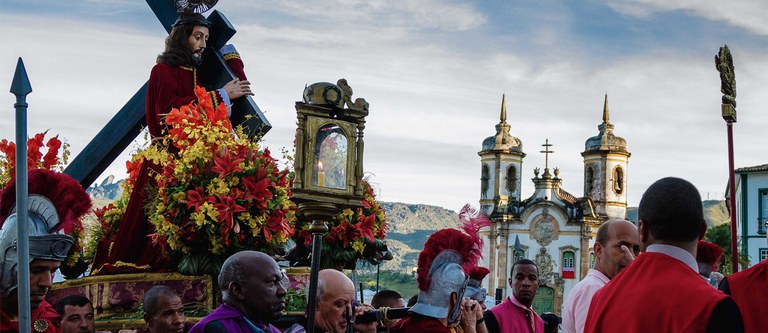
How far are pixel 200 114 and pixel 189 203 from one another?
0.77 metres

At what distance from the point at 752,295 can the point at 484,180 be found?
84.3 m

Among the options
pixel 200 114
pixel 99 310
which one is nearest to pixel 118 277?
pixel 99 310

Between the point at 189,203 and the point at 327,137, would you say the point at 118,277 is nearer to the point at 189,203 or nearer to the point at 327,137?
the point at 189,203

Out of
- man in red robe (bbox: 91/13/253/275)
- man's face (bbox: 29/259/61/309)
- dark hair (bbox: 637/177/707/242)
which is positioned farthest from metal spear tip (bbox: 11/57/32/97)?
man in red robe (bbox: 91/13/253/275)

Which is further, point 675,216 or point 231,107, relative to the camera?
point 231,107

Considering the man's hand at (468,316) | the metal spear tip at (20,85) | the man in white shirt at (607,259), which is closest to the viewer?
the metal spear tip at (20,85)

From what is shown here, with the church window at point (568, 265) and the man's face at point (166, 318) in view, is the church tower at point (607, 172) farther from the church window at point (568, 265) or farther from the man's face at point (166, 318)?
the man's face at point (166, 318)

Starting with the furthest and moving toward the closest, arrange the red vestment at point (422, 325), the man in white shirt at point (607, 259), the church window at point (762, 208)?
the church window at point (762, 208), the red vestment at point (422, 325), the man in white shirt at point (607, 259)

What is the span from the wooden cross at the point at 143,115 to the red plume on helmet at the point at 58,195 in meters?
2.78

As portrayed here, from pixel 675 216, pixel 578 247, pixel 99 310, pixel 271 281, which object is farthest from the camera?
pixel 578 247

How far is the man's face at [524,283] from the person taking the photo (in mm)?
9312

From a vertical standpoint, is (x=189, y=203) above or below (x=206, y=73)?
below

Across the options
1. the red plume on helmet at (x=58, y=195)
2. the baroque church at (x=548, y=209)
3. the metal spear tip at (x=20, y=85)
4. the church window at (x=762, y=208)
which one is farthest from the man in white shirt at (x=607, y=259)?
the baroque church at (x=548, y=209)

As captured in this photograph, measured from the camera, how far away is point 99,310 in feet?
24.3
